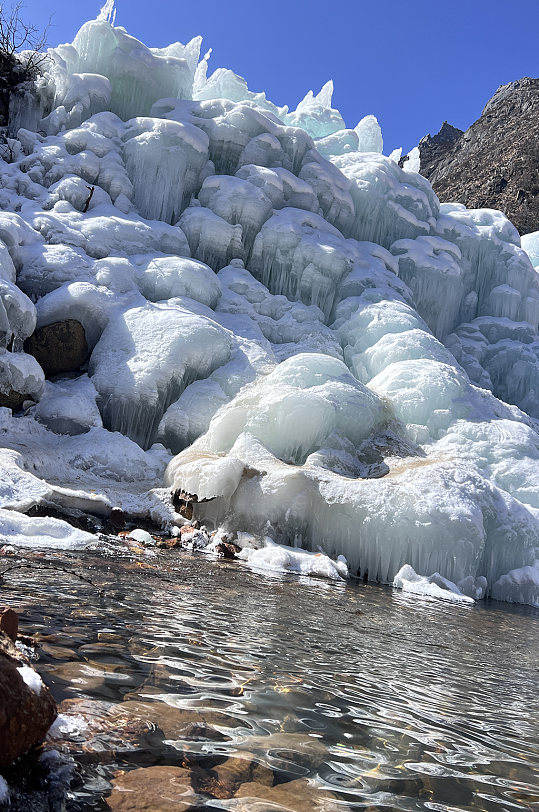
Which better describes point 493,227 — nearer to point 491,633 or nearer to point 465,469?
point 465,469

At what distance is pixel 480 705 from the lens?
3.05 metres

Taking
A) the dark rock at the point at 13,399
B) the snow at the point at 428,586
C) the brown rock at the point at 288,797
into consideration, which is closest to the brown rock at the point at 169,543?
the snow at the point at 428,586

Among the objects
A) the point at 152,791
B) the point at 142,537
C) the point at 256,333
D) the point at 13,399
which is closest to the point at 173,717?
the point at 152,791

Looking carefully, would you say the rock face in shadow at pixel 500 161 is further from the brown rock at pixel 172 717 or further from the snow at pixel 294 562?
the brown rock at pixel 172 717

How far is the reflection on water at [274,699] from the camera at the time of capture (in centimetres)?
Result: 176

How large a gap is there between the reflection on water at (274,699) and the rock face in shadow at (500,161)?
31.2 m

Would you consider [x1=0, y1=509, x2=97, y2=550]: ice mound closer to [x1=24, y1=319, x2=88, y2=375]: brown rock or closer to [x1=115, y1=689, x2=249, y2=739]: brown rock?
[x1=115, y1=689, x2=249, y2=739]: brown rock

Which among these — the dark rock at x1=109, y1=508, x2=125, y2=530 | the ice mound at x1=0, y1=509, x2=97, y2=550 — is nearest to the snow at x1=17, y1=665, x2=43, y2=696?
the ice mound at x1=0, y1=509, x2=97, y2=550

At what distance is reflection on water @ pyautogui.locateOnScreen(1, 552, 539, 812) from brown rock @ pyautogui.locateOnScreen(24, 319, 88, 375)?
8250mm

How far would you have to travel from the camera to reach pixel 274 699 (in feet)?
8.23

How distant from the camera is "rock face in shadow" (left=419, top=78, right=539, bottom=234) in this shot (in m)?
31.0

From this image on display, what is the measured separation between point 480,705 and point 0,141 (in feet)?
61.2

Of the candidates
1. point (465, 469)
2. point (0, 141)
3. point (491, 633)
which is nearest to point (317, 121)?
point (0, 141)

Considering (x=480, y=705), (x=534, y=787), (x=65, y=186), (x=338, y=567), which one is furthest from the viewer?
(x=65, y=186)
